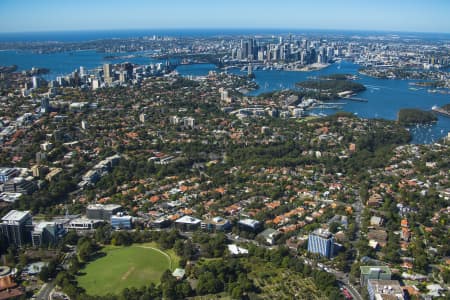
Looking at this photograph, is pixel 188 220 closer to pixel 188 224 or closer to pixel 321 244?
pixel 188 224

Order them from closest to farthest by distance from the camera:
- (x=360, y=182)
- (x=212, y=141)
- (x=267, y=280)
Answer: (x=267, y=280) < (x=360, y=182) < (x=212, y=141)

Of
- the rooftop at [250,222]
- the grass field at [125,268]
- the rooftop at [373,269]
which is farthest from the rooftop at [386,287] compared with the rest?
the grass field at [125,268]

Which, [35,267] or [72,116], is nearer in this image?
[35,267]

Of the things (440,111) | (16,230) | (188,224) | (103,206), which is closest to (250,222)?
(188,224)

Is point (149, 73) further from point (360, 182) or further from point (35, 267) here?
point (35, 267)

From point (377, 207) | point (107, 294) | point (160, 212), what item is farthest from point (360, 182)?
point (107, 294)

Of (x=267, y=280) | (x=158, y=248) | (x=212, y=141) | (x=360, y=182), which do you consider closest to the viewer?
(x=267, y=280)
